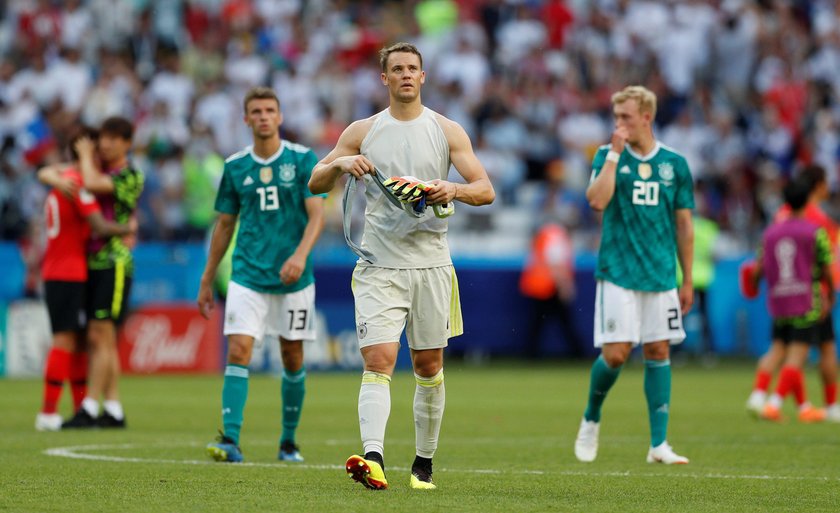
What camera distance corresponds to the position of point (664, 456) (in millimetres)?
10273

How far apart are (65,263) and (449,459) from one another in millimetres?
4401

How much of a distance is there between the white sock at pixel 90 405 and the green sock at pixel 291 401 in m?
3.07

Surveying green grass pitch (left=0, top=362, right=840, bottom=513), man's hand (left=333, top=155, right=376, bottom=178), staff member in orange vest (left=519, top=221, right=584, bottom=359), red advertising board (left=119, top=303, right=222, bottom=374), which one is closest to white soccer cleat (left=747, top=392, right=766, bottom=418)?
green grass pitch (left=0, top=362, right=840, bottom=513)

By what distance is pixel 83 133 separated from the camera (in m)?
13.3

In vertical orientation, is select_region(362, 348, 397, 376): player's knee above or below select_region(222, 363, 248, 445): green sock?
above

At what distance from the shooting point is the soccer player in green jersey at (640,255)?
10477 millimetres

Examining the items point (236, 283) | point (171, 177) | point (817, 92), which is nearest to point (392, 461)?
point (236, 283)

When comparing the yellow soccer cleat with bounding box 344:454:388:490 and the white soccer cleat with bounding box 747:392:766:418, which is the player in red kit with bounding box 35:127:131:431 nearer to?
the yellow soccer cleat with bounding box 344:454:388:490

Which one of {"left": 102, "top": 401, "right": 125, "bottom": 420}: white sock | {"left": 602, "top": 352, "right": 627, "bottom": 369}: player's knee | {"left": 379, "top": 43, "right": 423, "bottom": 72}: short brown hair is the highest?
{"left": 379, "top": 43, "right": 423, "bottom": 72}: short brown hair

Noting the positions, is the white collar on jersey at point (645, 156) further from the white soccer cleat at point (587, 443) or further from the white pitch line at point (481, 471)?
the white pitch line at point (481, 471)

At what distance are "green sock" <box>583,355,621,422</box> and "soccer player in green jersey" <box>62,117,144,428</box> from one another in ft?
14.9

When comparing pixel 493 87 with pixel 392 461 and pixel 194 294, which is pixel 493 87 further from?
pixel 392 461

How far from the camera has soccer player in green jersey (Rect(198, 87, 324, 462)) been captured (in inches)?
410

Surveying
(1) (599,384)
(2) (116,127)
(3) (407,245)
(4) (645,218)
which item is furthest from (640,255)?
(2) (116,127)
